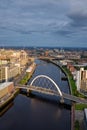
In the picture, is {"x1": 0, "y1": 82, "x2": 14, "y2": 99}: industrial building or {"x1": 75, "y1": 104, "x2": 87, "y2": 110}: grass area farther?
{"x1": 0, "y1": 82, "x2": 14, "y2": 99}: industrial building

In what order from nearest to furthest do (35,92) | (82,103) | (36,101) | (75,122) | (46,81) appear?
1. (75,122)
2. (82,103)
3. (36,101)
4. (35,92)
5. (46,81)

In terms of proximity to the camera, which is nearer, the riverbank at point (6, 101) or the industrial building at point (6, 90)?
the riverbank at point (6, 101)

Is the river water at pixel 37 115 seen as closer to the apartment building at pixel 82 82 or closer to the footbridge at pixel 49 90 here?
the footbridge at pixel 49 90

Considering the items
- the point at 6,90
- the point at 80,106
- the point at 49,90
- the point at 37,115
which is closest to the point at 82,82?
the point at 49,90

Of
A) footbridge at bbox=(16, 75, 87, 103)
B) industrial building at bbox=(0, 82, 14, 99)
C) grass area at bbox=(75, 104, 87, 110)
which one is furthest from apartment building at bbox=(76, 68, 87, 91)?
industrial building at bbox=(0, 82, 14, 99)

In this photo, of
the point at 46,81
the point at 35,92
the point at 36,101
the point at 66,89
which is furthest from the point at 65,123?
the point at 46,81

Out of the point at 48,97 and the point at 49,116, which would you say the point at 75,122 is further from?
the point at 48,97

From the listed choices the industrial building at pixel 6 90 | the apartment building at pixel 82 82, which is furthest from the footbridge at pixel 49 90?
the apartment building at pixel 82 82

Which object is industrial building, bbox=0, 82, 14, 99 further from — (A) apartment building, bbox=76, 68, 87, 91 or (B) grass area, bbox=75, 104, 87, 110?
(B) grass area, bbox=75, 104, 87, 110

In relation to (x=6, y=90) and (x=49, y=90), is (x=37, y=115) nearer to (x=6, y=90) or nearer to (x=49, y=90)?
(x=6, y=90)
